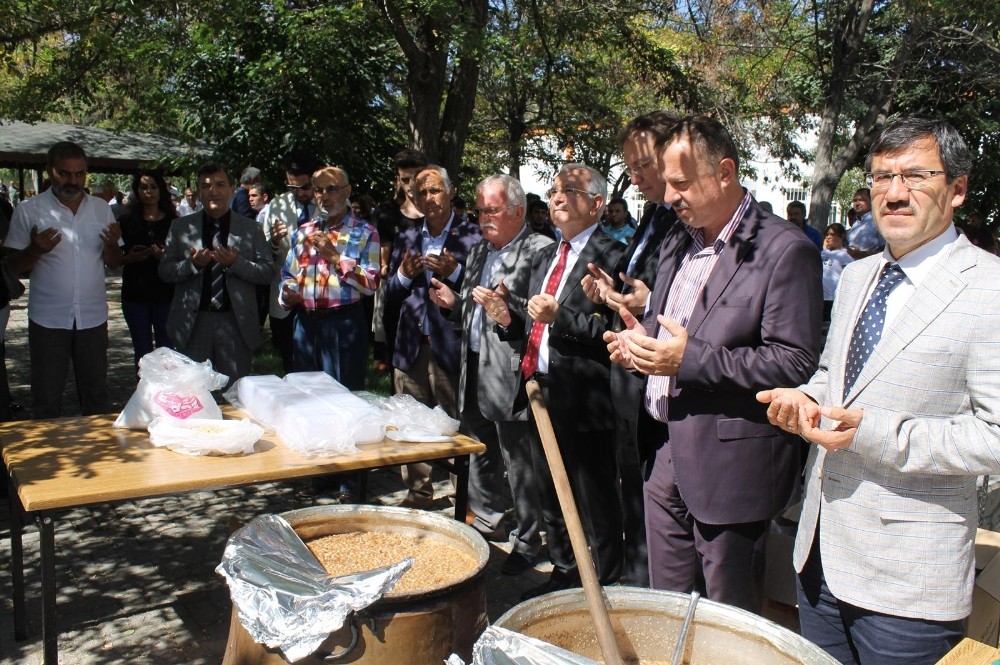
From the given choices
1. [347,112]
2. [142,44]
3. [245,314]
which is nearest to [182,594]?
[245,314]

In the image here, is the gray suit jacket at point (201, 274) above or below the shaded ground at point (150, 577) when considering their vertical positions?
above

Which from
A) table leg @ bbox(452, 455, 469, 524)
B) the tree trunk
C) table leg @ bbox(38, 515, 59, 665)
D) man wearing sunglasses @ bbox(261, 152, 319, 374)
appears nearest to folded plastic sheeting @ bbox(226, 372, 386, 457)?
table leg @ bbox(452, 455, 469, 524)

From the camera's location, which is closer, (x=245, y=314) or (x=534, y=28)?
(x=245, y=314)

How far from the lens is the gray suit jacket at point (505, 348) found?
4117 mm

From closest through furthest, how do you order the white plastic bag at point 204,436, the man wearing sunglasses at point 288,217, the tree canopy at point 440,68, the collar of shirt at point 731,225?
the collar of shirt at point 731,225 → the white plastic bag at point 204,436 → the man wearing sunglasses at point 288,217 → the tree canopy at point 440,68

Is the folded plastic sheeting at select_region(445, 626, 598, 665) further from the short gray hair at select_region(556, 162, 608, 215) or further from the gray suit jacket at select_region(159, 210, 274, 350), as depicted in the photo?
the gray suit jacket at select_region(159, 210, 274, 350)

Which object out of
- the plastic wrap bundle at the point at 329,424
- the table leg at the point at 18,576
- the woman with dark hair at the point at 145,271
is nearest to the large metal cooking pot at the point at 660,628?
the plastic wrap bundle at the point at 329,424

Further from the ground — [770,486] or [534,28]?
[534,28]

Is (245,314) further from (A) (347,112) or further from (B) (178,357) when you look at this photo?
(A) (347,112)

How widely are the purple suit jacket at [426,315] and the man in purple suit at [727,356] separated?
7.69 ft

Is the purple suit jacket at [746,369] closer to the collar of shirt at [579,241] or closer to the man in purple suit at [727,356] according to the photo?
the man in purple suit at [727,356]

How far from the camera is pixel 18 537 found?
3432mm

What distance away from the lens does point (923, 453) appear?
6.25ft

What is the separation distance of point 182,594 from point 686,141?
120 inches
